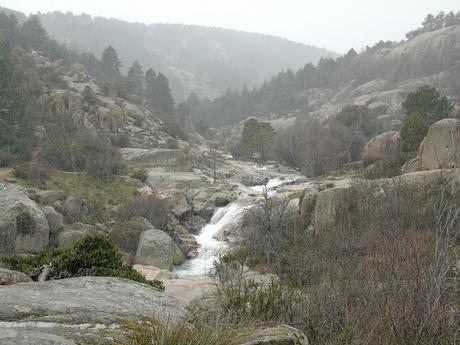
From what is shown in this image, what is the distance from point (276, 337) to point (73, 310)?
5.49 ft

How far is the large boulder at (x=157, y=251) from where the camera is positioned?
917 inches

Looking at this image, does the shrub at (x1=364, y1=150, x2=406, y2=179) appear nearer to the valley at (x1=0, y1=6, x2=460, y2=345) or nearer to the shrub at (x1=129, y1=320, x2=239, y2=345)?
the valley at (x1=0, y1=6, x2=460, y2=345)

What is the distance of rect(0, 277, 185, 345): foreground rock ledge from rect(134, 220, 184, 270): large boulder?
18.9 metres

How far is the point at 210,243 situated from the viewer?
28.2 meters

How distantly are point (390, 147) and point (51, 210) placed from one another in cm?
2850

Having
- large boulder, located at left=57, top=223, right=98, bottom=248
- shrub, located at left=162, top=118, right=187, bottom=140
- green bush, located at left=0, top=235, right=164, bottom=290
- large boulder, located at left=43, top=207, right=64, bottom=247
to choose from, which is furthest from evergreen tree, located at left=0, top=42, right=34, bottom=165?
green bush, located at left=0, top=235, right=164, bottom=290

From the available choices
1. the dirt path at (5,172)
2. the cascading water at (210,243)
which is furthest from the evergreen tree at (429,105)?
the dirt path at (5,172)

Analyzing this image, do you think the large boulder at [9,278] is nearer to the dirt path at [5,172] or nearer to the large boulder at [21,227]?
the large boulder at [21,227]

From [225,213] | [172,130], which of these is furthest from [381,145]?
[172,130]

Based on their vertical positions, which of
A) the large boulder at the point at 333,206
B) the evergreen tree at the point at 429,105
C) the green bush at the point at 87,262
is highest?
the evergreen tree at the point at 429,105

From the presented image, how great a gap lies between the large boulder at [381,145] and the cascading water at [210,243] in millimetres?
10624

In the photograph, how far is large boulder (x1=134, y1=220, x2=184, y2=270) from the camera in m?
23.3

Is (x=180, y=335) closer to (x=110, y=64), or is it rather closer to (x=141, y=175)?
(x=141, y=175)

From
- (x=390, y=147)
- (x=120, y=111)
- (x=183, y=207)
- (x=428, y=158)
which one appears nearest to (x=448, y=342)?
(x=428, y=158)
